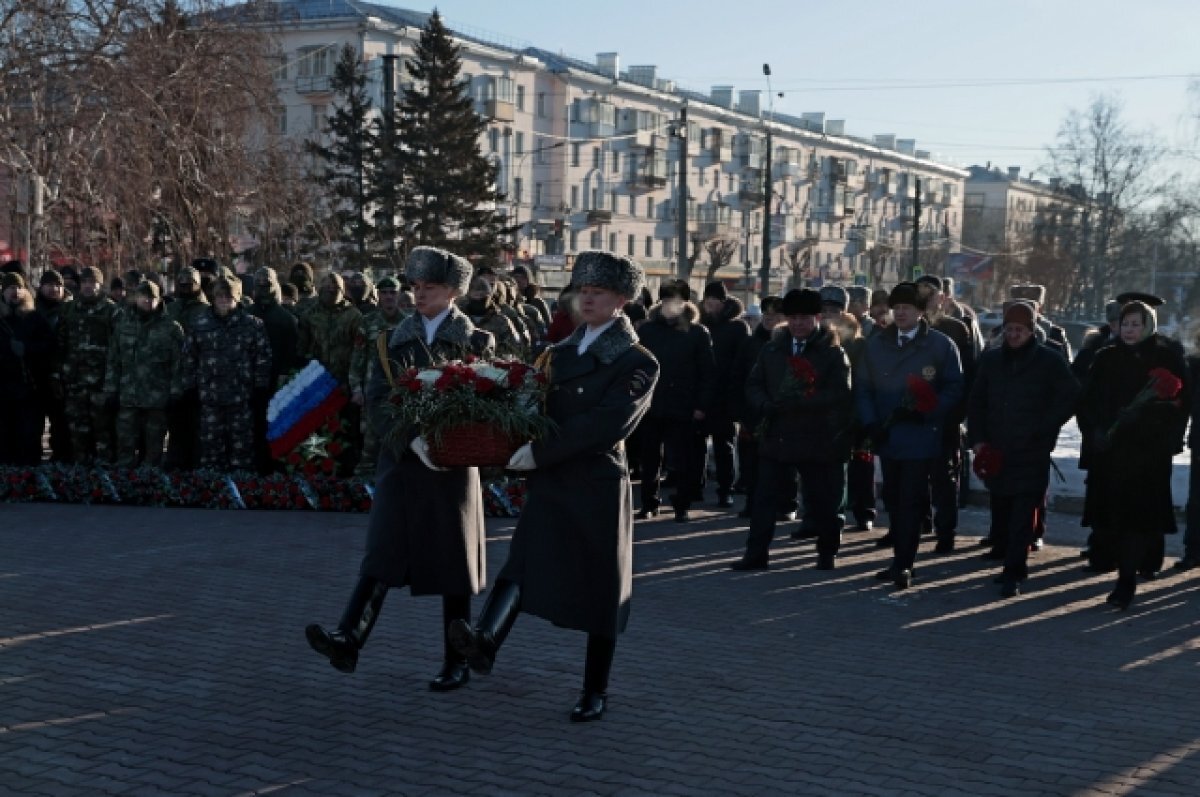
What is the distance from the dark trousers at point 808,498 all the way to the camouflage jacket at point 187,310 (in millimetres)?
5728

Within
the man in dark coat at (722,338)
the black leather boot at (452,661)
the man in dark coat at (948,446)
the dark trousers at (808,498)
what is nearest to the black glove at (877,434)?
the dark trousers at (808,498)

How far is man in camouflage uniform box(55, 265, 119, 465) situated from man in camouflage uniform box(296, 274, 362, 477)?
2178mm

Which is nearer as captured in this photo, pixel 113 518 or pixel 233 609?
pixel 233 609

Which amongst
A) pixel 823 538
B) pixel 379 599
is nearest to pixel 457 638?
pixel 379 599

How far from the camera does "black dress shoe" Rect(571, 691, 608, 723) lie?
257 inches

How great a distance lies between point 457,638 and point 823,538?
15.7ft

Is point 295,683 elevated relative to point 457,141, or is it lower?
lower

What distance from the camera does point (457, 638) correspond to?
6.25 meters

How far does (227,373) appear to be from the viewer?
533 inches

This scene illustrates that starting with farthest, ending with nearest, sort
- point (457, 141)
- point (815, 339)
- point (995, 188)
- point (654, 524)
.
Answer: point (995, 188)
point (457, 141)
point (654, 524)
point (815, 339)

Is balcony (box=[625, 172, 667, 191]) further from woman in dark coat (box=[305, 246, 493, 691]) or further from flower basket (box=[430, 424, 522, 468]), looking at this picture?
flower basket (box=[430, 424, 522, 468])

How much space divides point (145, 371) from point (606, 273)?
869 cm

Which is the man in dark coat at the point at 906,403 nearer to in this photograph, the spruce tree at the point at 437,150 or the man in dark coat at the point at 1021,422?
the man in dark coat at the point at 1021,422

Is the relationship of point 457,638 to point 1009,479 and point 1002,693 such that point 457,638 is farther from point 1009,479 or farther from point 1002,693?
point 1009,479
